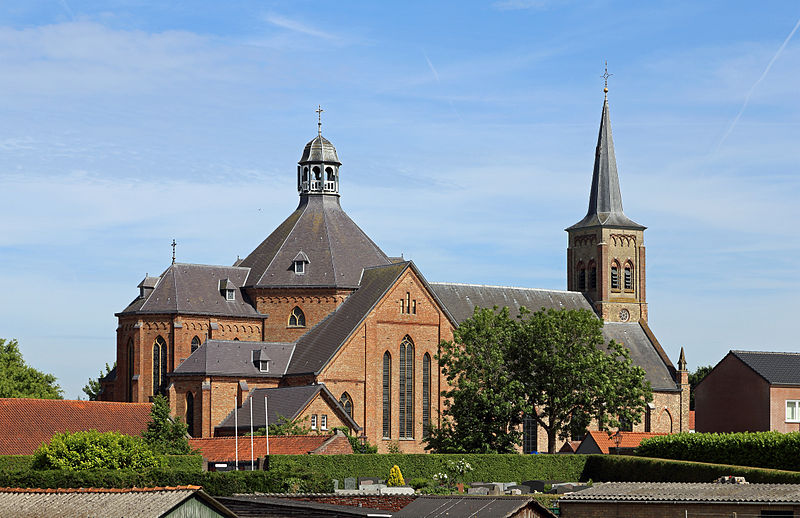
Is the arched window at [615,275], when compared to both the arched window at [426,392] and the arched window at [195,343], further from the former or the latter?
the arched window at [195,343]

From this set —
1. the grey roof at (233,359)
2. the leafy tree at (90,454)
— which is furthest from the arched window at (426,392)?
the leafy tree at (90,454)

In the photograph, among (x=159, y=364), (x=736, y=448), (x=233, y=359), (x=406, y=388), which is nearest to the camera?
(x=736, y=448)

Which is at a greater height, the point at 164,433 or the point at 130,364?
the point at 130,364

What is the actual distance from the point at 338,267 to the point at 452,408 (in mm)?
19209

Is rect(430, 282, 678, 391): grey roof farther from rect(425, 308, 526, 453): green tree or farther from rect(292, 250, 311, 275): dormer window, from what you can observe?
rect(425, 308, 526, 453): green tree

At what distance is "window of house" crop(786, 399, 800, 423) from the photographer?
76250mm

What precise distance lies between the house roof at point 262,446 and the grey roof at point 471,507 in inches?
1102

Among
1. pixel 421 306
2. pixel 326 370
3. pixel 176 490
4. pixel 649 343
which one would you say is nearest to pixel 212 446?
pixel 326 370

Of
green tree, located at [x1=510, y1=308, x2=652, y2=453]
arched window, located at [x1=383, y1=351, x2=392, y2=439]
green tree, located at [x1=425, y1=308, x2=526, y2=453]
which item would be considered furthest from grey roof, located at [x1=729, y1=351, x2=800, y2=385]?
arched window, located at [x1=383, y1=351, x2=392, y2=439]

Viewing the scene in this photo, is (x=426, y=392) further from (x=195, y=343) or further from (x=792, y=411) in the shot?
(x=792, y=411)

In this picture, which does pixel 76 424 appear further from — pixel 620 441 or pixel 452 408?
pixel 620 441

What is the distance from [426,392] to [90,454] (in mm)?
32861

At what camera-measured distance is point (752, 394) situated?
255 feet

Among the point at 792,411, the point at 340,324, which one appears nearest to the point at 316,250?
the point at 340,324
